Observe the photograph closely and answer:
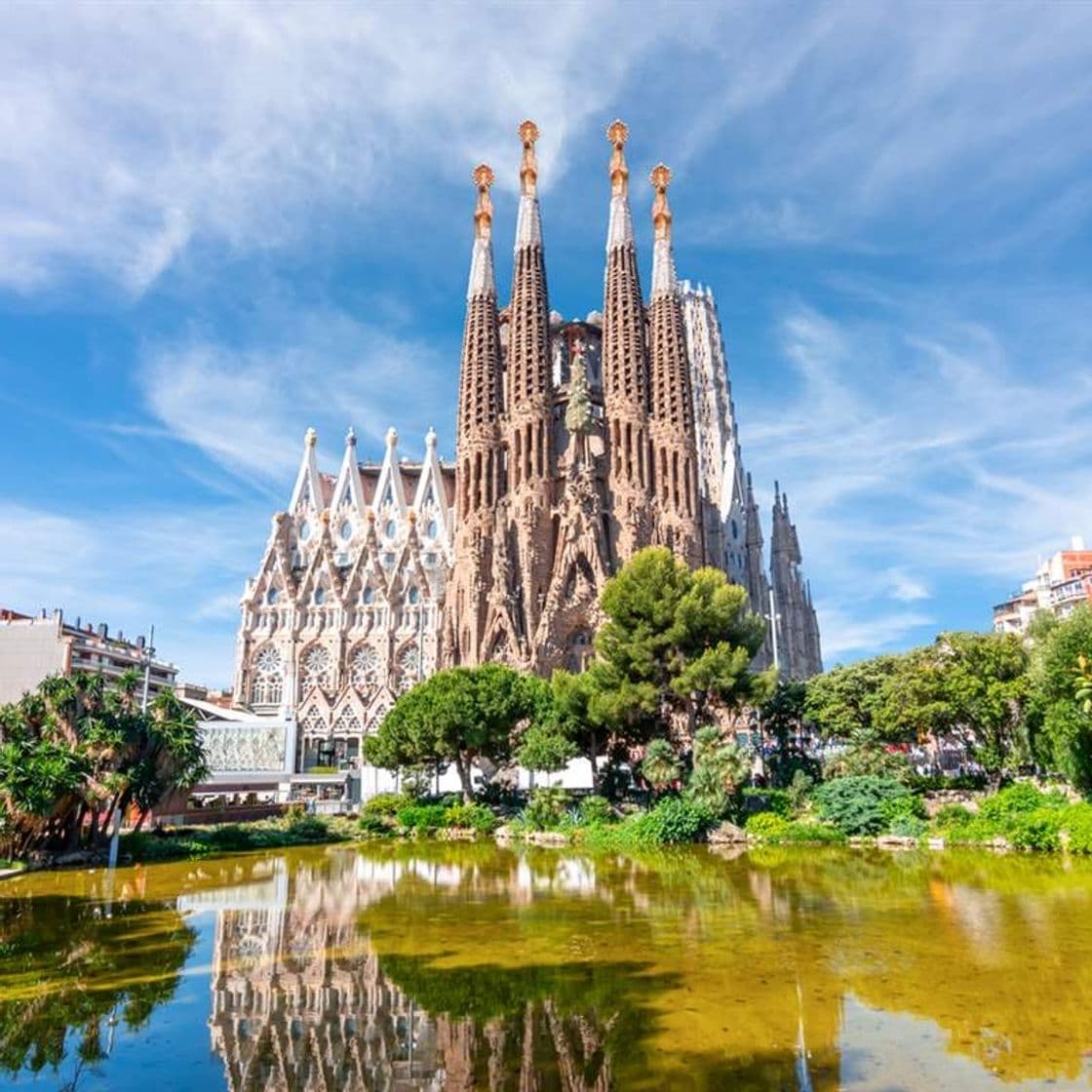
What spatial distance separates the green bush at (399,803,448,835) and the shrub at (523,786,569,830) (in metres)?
3.09

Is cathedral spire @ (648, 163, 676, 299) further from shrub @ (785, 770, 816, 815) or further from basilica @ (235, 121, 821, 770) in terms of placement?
shrub @ (785, 770, 816, 815)

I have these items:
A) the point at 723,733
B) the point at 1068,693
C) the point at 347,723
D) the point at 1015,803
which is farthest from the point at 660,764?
the point at 347,723

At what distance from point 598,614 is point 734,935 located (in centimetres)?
3413

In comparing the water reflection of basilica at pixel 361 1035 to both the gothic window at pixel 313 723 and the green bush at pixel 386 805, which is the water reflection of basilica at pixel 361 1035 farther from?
the gothic window at pixel 313 723

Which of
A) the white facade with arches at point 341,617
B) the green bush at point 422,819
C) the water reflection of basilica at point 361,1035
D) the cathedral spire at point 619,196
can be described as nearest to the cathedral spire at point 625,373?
the cathedral spire at point 619,196

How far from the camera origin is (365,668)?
184 feet

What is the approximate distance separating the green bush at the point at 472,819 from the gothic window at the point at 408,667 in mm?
25104

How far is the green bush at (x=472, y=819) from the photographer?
29547mm

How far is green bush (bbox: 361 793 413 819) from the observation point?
31.4m

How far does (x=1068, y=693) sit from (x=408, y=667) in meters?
40.1

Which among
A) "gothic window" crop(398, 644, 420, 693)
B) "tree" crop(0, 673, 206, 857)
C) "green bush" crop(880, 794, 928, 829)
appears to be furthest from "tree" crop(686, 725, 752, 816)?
"gothic window" crop(398, 644, 420, 693)

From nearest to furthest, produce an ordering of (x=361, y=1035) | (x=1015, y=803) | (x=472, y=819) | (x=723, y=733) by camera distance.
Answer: (x=361, y=1035)
(x=1015, y=803)
(x=723, y=733)
(x=472, y=819)

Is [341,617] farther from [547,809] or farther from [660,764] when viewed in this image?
[660,764]

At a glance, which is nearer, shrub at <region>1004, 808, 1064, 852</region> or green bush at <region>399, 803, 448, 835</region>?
shrub at <region>1004, 808, 1064, 852</region>
